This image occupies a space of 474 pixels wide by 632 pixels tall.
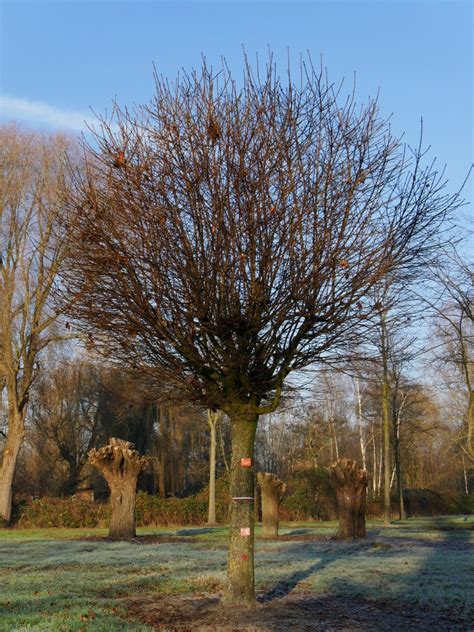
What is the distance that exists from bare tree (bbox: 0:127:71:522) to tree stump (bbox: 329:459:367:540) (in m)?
13.4

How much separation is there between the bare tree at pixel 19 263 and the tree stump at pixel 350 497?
13.4 m

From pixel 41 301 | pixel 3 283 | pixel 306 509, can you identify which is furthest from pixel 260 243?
pixel 306 509

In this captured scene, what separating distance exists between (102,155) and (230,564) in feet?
16.4

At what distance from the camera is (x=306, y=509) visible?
111 feet

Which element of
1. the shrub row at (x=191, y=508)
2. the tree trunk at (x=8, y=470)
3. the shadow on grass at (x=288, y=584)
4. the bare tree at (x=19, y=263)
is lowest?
the shadow on grass at (x=288, y=584)

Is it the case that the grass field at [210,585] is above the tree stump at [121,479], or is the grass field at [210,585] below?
below

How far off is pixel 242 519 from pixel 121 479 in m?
11.7

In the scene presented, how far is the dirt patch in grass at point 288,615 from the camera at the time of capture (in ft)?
21.9

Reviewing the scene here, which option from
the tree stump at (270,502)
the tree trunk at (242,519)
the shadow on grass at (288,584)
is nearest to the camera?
the tree trunk at (242,519)

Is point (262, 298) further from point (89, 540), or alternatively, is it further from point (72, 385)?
point (72, 385)

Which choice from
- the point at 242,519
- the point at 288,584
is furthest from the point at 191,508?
the point at 242,519

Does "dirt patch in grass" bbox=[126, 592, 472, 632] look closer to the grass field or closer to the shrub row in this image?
the grass field

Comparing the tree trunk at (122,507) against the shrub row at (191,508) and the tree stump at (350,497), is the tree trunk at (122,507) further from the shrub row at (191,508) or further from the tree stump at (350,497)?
the shrub row at (191,508)

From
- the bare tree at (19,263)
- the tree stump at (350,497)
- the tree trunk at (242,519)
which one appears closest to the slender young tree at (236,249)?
the tree trunk at (242,519)
